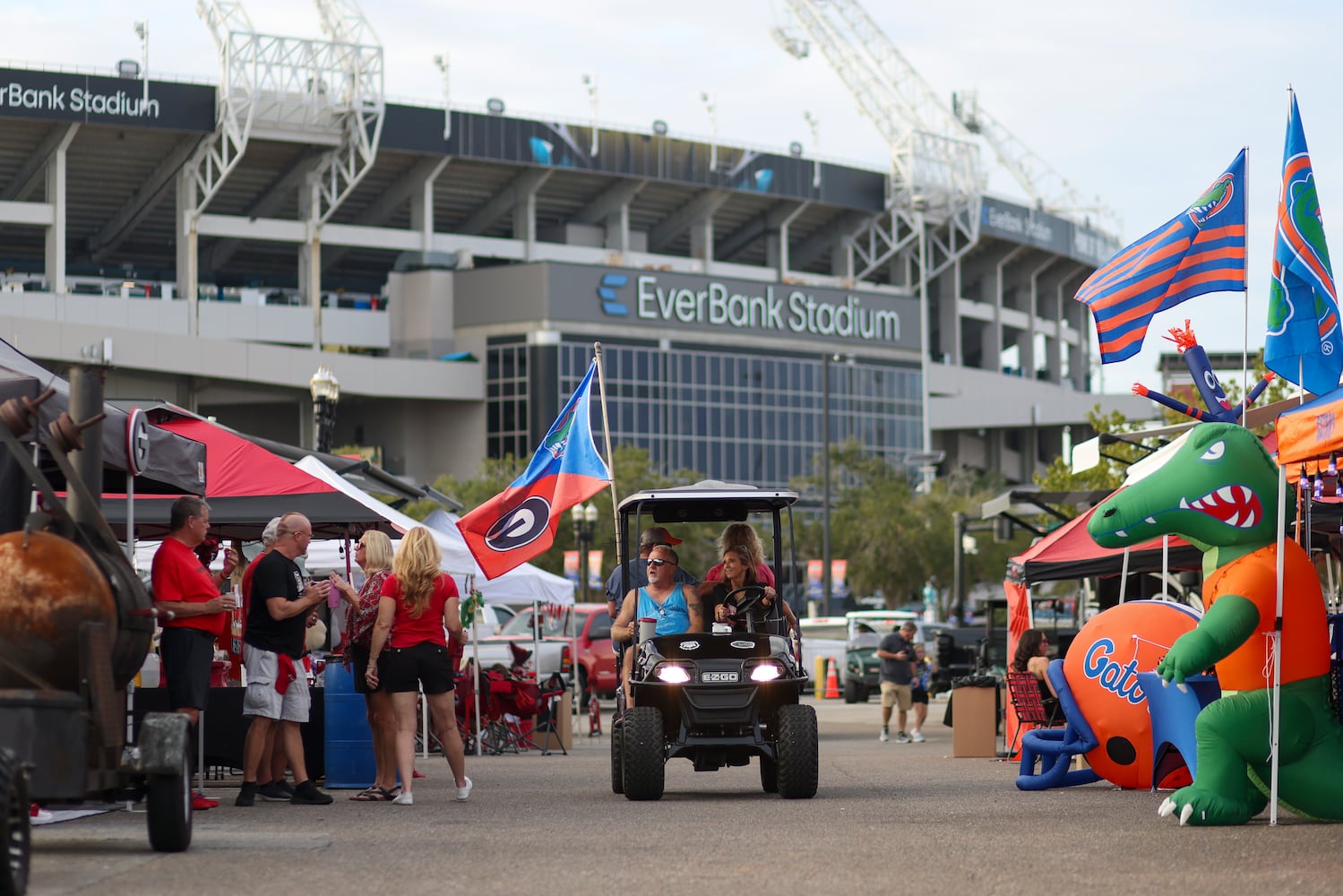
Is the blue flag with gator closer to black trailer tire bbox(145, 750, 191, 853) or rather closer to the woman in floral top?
the woman in floral top

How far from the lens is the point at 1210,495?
11.2 m

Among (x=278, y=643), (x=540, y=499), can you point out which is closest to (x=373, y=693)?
(x=278, y=643)

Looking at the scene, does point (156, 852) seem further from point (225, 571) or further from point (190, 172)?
point (190, 172)

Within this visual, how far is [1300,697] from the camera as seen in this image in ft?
35.7

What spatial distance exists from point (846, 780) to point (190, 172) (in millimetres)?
63963

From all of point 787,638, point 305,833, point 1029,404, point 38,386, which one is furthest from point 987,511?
point 1029,404

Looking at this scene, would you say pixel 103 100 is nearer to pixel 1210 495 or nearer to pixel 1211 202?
pixel 1211 202

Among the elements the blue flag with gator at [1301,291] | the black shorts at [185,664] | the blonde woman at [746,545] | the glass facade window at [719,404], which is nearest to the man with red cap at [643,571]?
the blonde woman at [746,545]

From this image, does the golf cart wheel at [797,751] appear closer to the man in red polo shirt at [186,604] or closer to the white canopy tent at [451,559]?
the white canopy tent at [451,559]

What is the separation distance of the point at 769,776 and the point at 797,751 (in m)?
1.09

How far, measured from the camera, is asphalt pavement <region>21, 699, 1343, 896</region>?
8.48 m

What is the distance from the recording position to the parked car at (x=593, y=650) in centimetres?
3353

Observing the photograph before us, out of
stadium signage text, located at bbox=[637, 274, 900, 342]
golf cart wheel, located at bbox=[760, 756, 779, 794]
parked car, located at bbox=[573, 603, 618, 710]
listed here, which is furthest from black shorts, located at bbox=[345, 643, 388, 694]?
stadium signage text, located at bbox=[637, 274, 900, 342]

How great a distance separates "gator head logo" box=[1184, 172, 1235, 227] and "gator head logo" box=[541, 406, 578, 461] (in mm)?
6246
